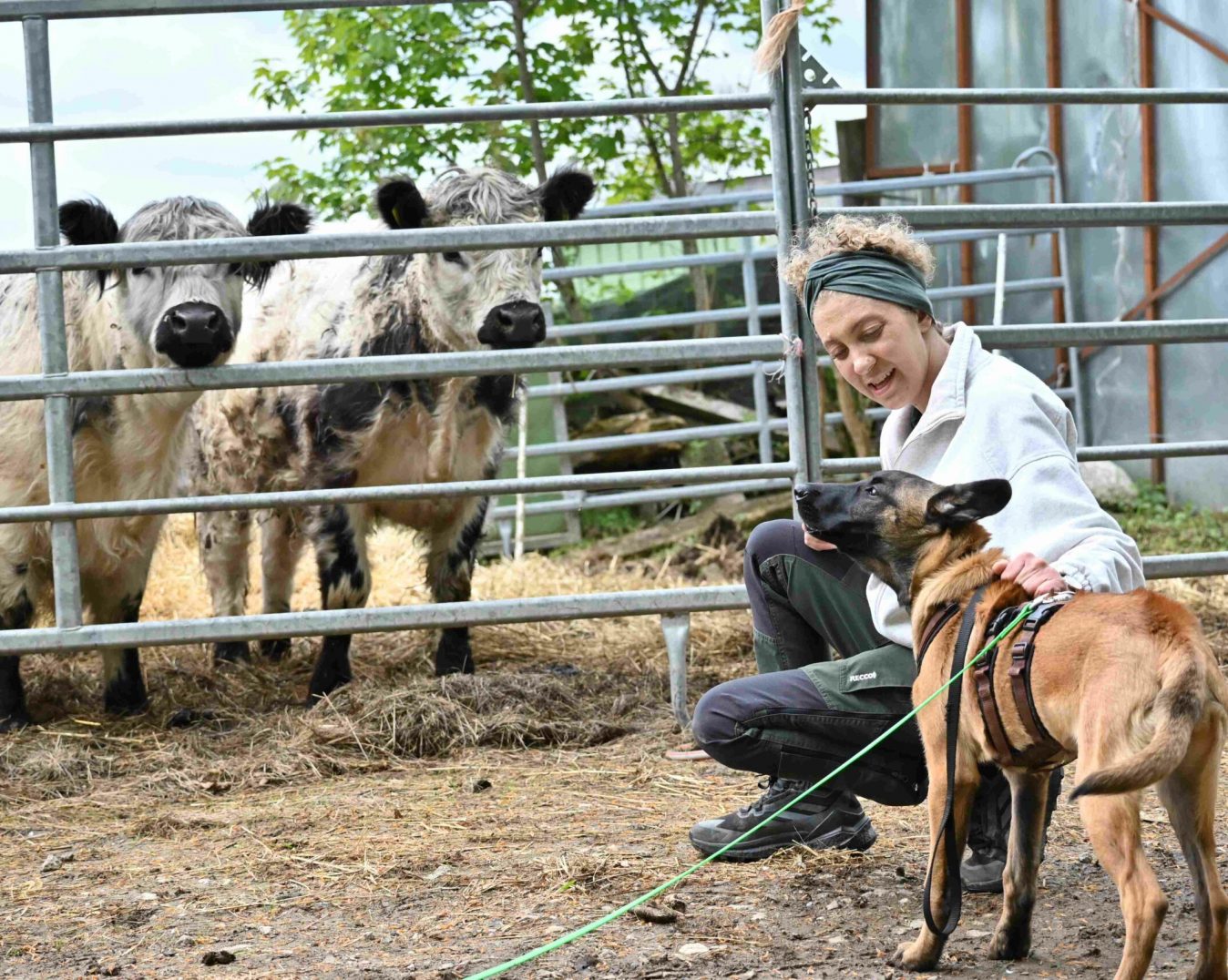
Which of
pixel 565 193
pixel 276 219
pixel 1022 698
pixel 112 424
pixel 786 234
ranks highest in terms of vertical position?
pixel 565 193

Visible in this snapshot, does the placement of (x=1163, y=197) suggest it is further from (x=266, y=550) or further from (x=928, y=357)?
(x=928, y=357)

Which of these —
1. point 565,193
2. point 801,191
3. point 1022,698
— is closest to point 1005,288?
point 565,193

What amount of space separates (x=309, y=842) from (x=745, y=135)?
405 inches

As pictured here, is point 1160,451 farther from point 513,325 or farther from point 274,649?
point 274,649

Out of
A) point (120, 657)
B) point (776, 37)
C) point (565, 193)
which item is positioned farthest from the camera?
point (565, 193)

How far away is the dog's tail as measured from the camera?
1935 millimetres

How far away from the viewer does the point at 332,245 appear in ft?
14.0

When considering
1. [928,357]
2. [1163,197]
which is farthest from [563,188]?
[1163,197]

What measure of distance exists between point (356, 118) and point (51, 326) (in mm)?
1179

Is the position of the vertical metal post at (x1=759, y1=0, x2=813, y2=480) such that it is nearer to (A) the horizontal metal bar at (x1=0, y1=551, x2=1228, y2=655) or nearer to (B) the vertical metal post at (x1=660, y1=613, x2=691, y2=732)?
(A) the horizontal metal bar at (x1=0, y1=551, x2=1228, y2=655)

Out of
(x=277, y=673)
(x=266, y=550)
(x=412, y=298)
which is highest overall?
(x=412, y=298)

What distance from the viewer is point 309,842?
346 cm

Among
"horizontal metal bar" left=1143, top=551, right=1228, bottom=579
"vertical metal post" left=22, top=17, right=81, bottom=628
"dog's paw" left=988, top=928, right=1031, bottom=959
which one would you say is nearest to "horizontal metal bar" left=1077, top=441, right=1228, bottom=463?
"horizontal metal bar" left=1143, top=551, right=1228, bottom=579

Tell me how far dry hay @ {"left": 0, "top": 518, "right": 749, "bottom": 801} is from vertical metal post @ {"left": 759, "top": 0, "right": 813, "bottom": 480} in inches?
42.6
